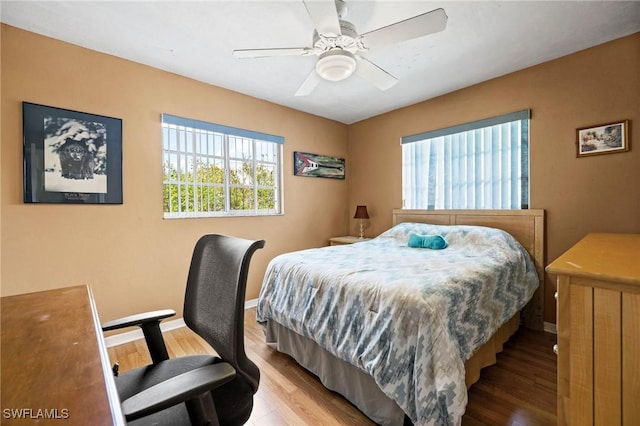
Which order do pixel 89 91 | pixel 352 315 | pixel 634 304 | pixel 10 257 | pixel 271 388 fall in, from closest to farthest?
pixel 634 304 < pixel 352 315 < pixel 271 388 < pixel 10 257 < pixel 89 91

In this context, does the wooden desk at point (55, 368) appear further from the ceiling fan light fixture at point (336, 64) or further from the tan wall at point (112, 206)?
the ceiling fan light fixture at point (336, 64)

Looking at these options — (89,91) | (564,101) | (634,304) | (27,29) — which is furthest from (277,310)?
(564,101)

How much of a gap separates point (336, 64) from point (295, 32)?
0.57 meters

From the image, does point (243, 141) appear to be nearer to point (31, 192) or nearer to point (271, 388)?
point (31, 192)

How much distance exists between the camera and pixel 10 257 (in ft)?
6.80

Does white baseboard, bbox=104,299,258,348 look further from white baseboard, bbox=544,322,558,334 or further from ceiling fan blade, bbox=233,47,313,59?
white baseboard, bbox=544,322,558,334

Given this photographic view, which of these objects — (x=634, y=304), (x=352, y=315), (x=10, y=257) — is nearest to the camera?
(x=634, y=304)

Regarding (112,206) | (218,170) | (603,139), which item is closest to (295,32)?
(218,170)

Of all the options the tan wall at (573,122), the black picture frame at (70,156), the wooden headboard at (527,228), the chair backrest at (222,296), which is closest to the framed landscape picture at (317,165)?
the tan wall at (573,122)

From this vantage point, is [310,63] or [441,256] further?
[310,63]

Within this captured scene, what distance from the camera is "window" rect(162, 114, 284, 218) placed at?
2.91m

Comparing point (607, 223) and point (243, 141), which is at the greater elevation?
point (243, 141)

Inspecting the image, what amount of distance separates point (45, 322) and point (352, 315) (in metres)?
1.37

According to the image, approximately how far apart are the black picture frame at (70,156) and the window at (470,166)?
3.34 meters
